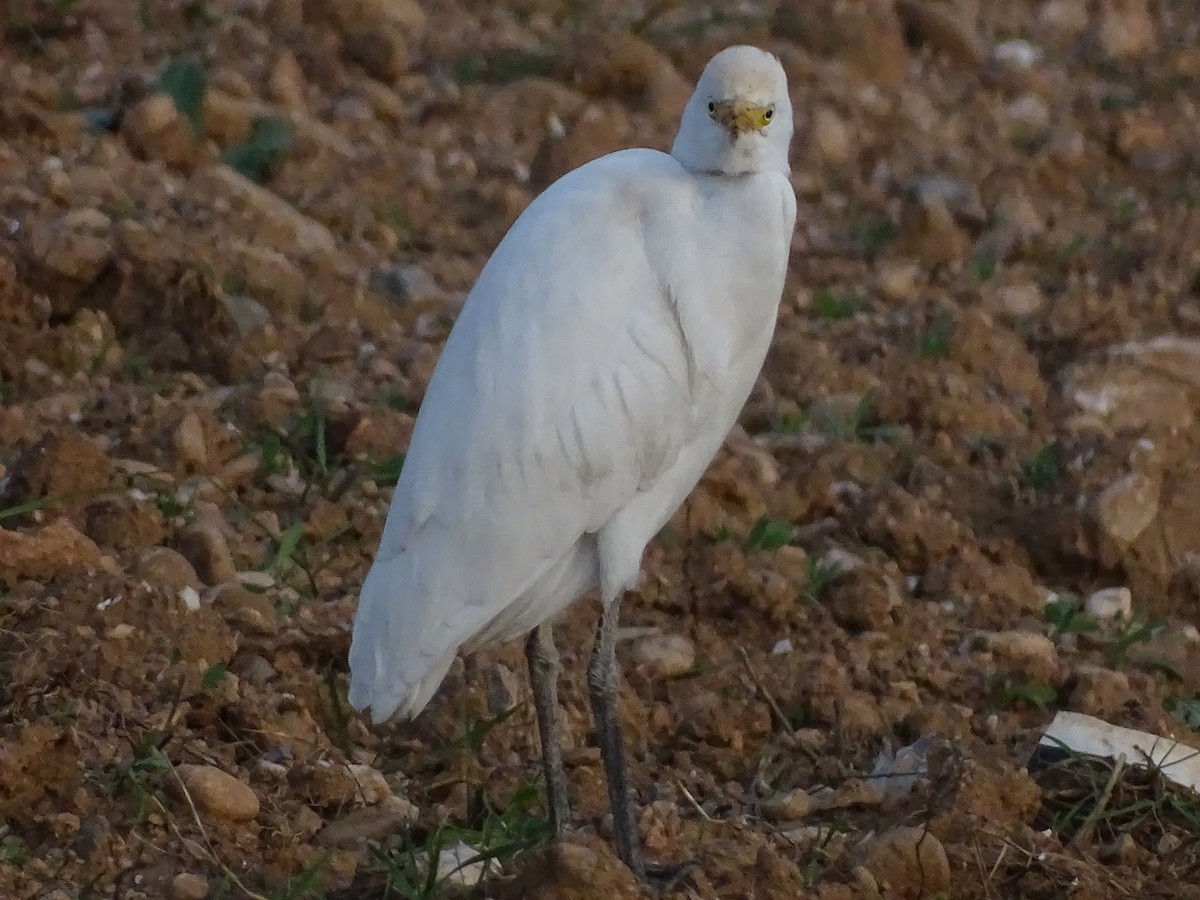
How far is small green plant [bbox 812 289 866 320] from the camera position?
732cm

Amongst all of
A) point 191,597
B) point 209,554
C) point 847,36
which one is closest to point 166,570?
point 191,597

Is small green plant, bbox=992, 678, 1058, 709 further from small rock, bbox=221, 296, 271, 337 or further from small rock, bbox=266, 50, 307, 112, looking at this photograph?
small rock, bbox=266, 50, 307, 112

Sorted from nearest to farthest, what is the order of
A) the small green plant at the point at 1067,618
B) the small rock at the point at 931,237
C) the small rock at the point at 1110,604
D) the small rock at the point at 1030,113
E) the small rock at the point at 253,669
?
the small rock at the point at 253,669, the small green plant at the point at 1067,618, the small rock at the point at 1110,604, the small rock at the point at 931,237, the small rock at the point at 1030,113

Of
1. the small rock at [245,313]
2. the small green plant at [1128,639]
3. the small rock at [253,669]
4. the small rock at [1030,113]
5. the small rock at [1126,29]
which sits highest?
the small rock at [1126,29]

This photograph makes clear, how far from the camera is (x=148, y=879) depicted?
388 cm

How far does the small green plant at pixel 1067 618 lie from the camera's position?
5.35 metres

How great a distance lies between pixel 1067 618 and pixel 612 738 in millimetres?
1697

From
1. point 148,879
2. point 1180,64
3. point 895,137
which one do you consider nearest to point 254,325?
point 148,879

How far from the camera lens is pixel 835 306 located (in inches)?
289

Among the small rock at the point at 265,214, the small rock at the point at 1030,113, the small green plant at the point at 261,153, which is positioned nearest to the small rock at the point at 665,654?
the small rock at the point at 265,214

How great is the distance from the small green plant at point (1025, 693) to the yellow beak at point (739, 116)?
165 cm

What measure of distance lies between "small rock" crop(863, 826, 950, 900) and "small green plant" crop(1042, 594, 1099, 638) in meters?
1.57

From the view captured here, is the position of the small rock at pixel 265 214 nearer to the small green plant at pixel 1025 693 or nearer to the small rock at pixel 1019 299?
the small rock at pixel 1019 299

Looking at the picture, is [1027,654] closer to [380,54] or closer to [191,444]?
[191,444]
